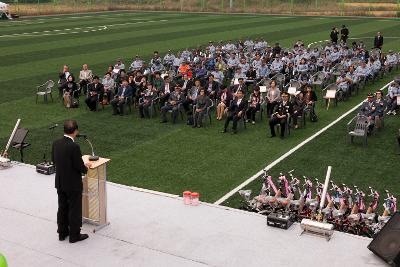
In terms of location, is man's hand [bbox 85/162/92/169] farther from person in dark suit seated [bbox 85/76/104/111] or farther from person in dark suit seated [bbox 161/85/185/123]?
person in dark suit seated [bbox 85/76/104/111]

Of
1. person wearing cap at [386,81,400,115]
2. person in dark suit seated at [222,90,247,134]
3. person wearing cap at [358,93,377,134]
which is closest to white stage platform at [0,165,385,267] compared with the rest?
person in dark suit seated at [222,90,247,134]

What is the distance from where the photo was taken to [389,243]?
767 cm

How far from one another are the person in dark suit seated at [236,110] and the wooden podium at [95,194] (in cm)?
731

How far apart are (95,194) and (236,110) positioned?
783 cm

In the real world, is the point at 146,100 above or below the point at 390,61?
below

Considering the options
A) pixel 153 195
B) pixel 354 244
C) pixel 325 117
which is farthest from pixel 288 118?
pixel 354 244

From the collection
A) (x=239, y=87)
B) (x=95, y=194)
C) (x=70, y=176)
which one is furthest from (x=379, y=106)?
(x=70, y=176)

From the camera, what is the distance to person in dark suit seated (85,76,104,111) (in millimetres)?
18047

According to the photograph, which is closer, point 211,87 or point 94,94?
point 94,94

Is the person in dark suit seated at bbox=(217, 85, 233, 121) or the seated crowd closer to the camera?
the seated crowd

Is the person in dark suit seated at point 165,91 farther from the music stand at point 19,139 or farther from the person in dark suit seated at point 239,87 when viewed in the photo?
the music stand at point 19,139

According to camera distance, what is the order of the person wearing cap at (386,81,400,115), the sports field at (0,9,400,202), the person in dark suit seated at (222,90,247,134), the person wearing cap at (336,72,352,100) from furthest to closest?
the person wearing cap at (336,72,352,100), the person wearing cap at (386,81,400,115), the person in dark suit seated at (222,90,247,134), the sports field at (0,9,400,202)

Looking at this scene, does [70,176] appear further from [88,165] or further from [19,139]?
[19,139]

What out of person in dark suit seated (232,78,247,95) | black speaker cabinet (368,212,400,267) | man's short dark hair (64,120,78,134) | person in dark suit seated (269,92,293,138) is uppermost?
man's short dark hair (64,120,78,134)
